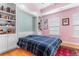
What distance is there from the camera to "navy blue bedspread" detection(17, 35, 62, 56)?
1252mm

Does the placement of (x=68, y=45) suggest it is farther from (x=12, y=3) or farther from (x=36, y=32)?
(x=12, y=3)

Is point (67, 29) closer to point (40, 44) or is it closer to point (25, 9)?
point (40, 44)

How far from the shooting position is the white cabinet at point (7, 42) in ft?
4.32

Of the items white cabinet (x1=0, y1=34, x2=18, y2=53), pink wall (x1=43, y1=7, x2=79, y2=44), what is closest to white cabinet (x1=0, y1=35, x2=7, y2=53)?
white cabinet (x1=0, y1=34, x2=18, y2=53)

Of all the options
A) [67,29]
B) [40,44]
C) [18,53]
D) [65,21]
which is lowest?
[18,53]

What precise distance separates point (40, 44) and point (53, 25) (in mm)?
385

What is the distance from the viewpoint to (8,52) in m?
Answer: 1.35

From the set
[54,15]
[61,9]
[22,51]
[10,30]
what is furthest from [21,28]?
[61,9]

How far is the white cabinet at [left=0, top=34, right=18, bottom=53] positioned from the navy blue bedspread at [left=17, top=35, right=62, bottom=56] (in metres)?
0.08

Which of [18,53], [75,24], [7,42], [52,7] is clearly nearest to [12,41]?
[7,42]

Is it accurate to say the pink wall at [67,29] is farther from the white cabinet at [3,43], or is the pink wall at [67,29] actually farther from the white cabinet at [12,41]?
the white cabinet at [3,43]

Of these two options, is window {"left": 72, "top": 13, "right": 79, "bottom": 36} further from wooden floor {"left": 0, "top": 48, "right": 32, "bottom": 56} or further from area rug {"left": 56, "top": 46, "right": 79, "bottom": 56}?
wooden floor {"left": 0, "top": 48, "right": 32, "bottom": 56}

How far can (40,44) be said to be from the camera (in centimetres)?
128

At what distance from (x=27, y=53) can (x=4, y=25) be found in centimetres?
55
